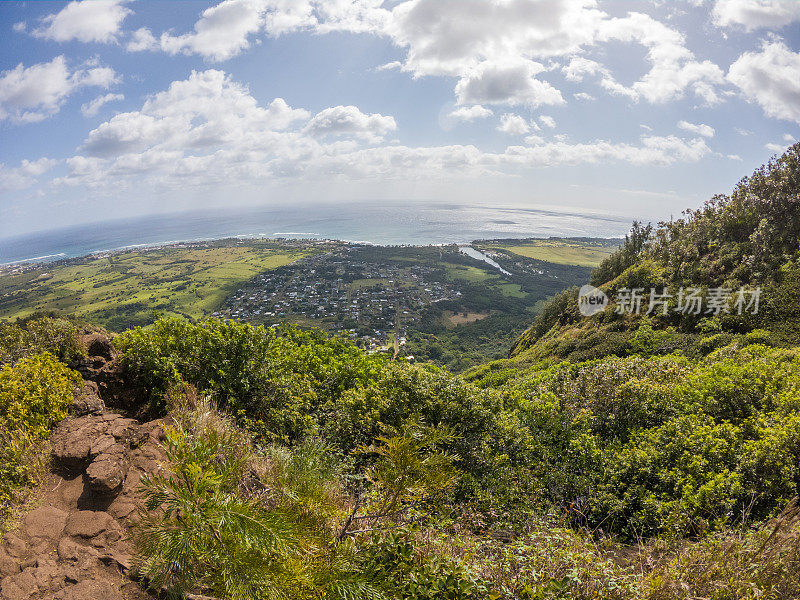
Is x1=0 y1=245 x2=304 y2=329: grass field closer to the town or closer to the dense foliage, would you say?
the town

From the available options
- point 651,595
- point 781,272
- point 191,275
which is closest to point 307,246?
point 191,275

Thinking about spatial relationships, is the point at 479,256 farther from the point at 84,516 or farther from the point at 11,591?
the point at 11,591

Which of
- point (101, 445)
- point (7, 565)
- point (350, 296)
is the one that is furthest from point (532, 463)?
point (350, 296)

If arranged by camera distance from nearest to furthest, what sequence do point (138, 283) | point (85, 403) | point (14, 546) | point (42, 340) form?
point (14, 546) < point (85, 403) < point (42, 340) < point (138, 283)

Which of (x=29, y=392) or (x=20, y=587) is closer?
(x=20, y=587)

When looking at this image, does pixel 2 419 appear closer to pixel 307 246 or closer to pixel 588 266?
pixel 588 266

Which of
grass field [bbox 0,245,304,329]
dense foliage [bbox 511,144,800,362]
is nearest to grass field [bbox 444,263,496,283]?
grass field [bbox 0,245,304,329]

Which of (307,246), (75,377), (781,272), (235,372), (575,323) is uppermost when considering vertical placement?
(307,246)
